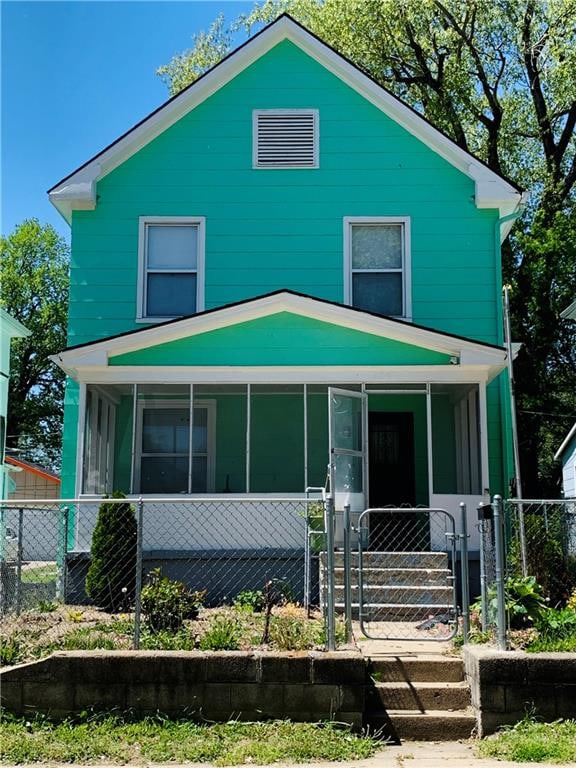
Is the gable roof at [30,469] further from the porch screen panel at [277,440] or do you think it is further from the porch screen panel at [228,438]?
the porch screen panel at [277,440]

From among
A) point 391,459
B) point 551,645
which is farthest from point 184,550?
point 551,645

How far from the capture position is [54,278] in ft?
139

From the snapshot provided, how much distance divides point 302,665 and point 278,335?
258 inches

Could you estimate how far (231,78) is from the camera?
50.3 ft

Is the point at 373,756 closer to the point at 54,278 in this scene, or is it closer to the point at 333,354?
the point at 333,354

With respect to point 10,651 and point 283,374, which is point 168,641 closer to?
point 10,651

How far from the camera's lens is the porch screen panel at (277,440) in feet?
43.0

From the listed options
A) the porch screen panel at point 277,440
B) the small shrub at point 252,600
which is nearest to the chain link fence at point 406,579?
the small shrub at point 252,600

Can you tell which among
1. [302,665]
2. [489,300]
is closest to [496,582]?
[302,665]

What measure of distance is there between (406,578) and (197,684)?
13.8 feet

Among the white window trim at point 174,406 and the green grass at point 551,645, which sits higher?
the white window trim at point 174,406

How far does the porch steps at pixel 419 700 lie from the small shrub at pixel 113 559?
3415 mm

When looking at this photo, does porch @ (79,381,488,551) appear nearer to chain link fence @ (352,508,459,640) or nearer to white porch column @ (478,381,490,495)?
white porch column @ (478,381,490,495)

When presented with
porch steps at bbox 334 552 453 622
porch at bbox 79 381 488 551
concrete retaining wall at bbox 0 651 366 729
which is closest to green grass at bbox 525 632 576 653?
concrete retaining wall at bbox 0 651 366 729
